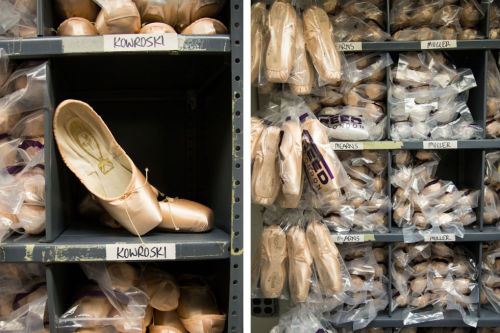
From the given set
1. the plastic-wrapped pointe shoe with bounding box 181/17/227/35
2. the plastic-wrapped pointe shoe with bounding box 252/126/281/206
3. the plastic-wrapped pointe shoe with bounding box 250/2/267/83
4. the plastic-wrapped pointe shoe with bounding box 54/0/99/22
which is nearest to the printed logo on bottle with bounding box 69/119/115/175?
the plastic-wrapped pointe shoe with bounding box 54/0/99/22

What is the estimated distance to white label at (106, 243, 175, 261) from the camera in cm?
100

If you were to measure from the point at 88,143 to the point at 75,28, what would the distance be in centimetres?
31

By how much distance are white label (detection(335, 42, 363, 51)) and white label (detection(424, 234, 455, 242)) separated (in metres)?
0.88

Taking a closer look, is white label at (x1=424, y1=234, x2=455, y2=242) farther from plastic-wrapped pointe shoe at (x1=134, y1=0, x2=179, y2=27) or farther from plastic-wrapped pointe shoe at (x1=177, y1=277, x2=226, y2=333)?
plastic-wrapped pointe shoe at (x1=134, y1=0, x2=179, y2=27)

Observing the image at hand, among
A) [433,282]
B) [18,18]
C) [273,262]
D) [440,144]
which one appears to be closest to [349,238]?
[273,262]

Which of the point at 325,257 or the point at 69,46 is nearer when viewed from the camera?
the point at 69,46

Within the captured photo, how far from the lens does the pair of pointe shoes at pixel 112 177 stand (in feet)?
3.39

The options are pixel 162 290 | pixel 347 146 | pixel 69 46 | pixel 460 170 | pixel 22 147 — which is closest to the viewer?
pixel 69 46

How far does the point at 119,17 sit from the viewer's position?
103cm

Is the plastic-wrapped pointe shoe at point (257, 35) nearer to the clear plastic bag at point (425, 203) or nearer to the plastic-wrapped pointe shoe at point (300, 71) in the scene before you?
the plastic-wrapped pointe shoe at point (300, 71)

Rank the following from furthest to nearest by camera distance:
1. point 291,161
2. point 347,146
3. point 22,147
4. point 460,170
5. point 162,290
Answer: point 460,170 → point 347,146 → point 291,161 → point 162,290 → point 22,147

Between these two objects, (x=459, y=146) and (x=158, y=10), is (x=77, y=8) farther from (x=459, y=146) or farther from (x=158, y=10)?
(x=459, y=146)

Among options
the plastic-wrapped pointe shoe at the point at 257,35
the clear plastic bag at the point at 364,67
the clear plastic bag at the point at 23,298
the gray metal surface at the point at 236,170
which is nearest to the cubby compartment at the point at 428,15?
the clear plastic bag at the point at 364,67

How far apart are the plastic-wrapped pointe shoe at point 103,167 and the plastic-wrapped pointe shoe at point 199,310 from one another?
11.3 inches
